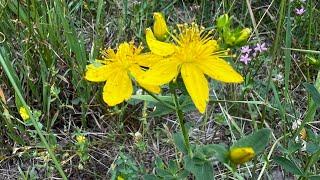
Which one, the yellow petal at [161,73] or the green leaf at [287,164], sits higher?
the yellow petal at [161,73]

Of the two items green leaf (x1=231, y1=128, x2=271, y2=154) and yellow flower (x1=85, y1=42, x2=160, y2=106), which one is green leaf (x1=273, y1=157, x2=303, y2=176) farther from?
yellow flower (x1=85, y1=42, x2=160, y2=106)

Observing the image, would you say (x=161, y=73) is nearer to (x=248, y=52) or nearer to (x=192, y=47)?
(x=192, y=47)

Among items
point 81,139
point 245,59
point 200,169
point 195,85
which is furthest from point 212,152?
point 245,59

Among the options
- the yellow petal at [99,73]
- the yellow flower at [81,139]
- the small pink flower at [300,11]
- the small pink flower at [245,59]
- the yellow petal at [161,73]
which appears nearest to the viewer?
the yellow petal at [161,73]

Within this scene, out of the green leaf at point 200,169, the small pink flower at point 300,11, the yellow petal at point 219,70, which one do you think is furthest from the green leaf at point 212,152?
the small pink flower at point 300,11

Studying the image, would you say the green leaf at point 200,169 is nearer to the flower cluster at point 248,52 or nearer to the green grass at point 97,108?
the green grass at point 97,108

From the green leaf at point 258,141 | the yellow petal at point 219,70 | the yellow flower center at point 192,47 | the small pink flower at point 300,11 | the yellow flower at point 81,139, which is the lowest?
the yellow flower at point 81,139

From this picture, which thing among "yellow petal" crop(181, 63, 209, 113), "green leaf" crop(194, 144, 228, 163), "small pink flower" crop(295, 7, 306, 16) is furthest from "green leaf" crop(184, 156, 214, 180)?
"small pink flower" crop(295, 7, 306, 16)
